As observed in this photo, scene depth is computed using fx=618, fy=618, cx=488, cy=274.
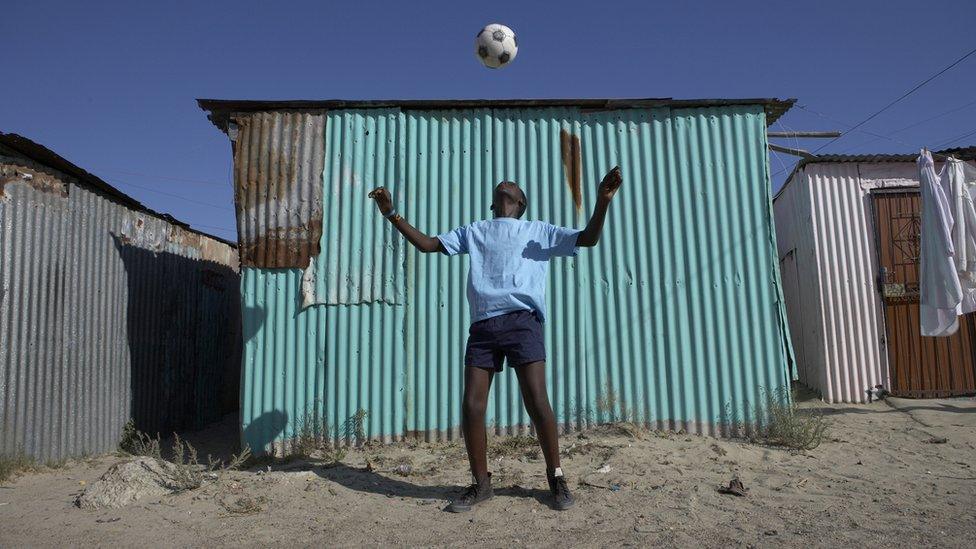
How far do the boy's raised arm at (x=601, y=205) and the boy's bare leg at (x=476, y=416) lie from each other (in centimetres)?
86

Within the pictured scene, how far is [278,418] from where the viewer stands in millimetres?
4883

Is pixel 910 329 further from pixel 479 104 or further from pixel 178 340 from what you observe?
pixel 178 340

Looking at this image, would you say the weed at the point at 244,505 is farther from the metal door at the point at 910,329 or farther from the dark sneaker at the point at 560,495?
the metal door at the point at 910,329

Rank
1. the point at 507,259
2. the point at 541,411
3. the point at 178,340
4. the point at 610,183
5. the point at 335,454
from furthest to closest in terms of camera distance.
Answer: the point at 178,340
the point at 335,454
the point at 507,259
the point at 541,411
the point at 610,183

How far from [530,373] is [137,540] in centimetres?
199

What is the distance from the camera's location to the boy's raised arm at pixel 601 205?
2992 mm

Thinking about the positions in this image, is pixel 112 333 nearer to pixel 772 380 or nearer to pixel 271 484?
pixel 271 484

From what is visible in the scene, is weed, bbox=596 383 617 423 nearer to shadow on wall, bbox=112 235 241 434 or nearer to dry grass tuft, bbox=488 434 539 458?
dry grass tuft, bbox=488 434 539 458

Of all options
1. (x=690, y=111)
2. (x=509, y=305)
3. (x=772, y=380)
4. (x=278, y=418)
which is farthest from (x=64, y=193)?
(x=772, y=380)

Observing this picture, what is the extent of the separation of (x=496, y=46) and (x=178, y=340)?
15.2ft

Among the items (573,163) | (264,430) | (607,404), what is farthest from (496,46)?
(264,430)

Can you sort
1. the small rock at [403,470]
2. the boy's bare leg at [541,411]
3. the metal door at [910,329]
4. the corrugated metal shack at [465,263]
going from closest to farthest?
the boy's bare leg at [541,411], the small rock at [403,470], the corrugated metal shack at [465,263], the metal door at [910,329]

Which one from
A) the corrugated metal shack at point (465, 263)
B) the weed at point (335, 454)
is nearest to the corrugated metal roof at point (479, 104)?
the corrugated metal shack at point (465, 263)

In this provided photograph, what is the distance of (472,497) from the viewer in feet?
10.3
